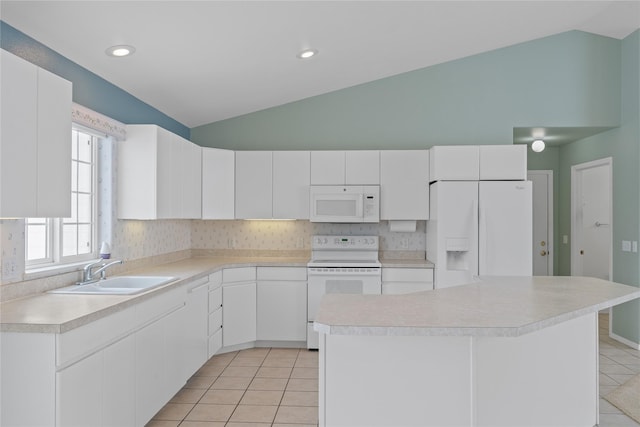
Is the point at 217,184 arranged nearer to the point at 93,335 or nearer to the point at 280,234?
the point at 280,234

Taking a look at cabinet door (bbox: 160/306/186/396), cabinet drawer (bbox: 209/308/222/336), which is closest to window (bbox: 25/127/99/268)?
cabinet door (bbox: 160/306/186/396)

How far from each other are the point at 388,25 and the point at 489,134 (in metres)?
1.97

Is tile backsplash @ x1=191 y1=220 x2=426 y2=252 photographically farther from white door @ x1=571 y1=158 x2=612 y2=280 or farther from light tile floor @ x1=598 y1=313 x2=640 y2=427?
white door @ x1=571 y1=158 x2=612 y2=280

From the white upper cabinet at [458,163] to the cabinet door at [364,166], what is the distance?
66 cm

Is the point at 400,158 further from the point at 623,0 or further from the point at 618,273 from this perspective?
the point at 618,273

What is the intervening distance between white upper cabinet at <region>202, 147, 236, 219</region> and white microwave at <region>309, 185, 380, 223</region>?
0.89 metres

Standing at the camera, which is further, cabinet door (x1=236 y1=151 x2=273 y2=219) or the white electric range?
cabinet door (x1=236 y1=151 x2=273 y2=219)

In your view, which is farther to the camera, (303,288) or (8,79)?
(303,288)

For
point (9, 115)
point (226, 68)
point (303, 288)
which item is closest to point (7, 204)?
point (9, 115)

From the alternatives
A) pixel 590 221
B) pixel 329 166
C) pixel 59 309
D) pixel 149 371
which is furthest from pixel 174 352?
pixel 590 221

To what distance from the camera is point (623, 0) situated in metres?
3.86

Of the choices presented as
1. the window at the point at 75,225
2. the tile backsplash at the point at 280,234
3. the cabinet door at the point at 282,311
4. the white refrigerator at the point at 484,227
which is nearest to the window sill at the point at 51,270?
the window at the point at 75,225

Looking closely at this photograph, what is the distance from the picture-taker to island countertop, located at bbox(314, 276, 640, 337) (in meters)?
1.79

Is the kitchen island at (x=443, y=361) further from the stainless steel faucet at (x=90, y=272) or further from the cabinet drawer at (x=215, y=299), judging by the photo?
the cabinet drawer at (x=215, y=299)
